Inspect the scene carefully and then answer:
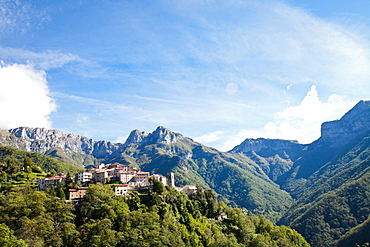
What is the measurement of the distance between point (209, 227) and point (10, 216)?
187ft

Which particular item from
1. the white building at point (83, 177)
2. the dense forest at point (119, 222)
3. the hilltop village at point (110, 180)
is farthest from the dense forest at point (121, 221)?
the white building at point (83, 177)

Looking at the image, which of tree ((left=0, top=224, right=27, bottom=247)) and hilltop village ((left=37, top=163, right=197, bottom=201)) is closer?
tree ((left=0, top=224, right=27, bottom=247))

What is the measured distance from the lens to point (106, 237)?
60844 mm

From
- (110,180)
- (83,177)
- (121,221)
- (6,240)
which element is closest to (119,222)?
(121,221)

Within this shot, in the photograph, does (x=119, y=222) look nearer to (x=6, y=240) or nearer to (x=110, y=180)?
(x=6, y=240)

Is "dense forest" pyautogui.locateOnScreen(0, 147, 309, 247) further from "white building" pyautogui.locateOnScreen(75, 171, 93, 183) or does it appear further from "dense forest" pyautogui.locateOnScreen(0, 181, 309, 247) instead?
"white building" pyautogui.locateOnScreen(75, 171, 93, 183)

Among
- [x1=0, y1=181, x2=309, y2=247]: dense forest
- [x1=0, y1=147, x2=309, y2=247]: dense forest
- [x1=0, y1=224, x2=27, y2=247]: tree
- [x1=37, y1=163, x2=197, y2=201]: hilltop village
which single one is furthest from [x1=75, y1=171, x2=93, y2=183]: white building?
[x1=0, y1=224, x2=27, y2=247]: tree

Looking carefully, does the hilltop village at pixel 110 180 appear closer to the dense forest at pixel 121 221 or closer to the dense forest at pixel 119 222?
the dense forest at pixel 121 221

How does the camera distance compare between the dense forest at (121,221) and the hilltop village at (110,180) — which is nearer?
the dense forest at (121,221)

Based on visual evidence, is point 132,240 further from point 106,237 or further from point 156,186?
point 156,186

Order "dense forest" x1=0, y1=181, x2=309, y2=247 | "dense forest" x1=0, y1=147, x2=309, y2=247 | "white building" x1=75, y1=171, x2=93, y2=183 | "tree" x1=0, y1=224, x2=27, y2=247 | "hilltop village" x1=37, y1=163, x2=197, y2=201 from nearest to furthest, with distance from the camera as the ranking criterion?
1. "tree" x1=0, y1=224, x2=27, y2=247
2. "dense forest" x1=0, y1=181, x2=309, y2=247
3. "dense forest" x1=0, y1=147, x2=309, y2=247
4. "hilltop village" x1=37, y1=163, x2=197, y2=201
5. "white building" x1=75, y1=171, x2=93, y2=183

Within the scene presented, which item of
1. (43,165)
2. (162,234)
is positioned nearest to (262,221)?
(162,234)

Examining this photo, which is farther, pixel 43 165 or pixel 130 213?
pixel 43 165

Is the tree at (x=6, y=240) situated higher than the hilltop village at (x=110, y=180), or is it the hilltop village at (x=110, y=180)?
the hilltop village at (x=110, y=180)
